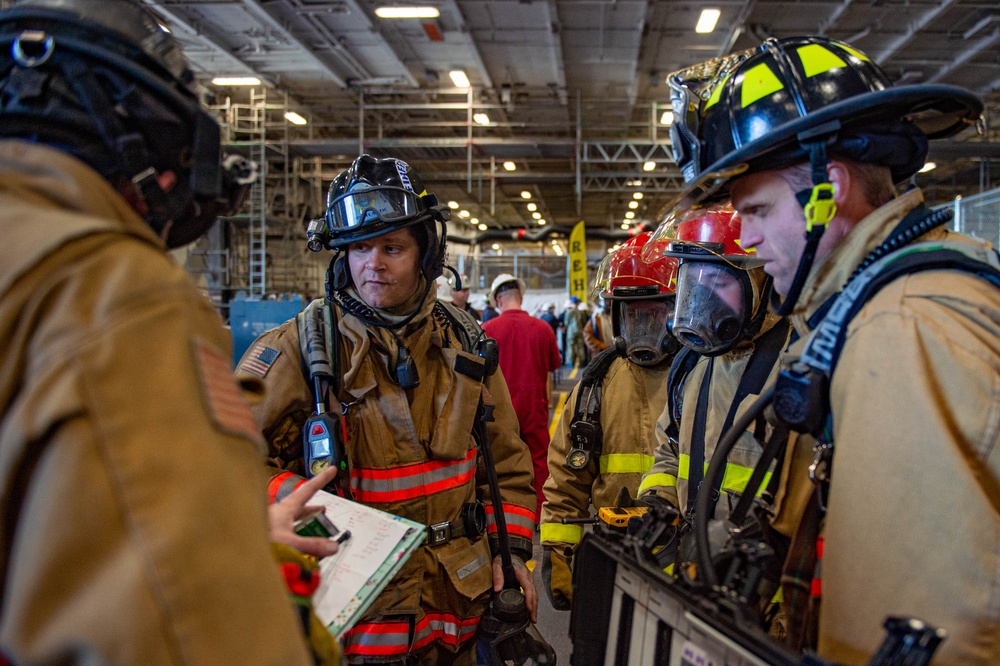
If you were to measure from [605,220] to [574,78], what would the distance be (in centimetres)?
1884

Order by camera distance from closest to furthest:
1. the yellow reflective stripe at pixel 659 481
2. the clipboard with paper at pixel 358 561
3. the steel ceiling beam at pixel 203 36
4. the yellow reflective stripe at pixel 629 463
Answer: the clipboard with paper at pixel 358 561 → the yellow reflective stripe at pixel 659 481 → the yellow reflective stripe at pixel 629 463 → the steel ceiling beam at pixel 203 36

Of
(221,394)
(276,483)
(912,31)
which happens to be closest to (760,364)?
(276,483)

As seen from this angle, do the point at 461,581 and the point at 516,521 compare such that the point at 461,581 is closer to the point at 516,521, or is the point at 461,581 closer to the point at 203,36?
the point at 516,521

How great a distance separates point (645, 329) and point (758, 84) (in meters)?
1.69

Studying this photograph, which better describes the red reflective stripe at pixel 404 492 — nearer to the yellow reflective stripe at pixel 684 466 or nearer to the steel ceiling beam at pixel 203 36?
the yellow reflective stripe at pixel 684 466

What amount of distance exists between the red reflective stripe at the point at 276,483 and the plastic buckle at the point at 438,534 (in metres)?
0.48

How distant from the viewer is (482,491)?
2.52 meters

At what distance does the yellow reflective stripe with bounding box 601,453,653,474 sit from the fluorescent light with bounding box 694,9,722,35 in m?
9.38

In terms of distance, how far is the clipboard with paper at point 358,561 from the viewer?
1.31 m

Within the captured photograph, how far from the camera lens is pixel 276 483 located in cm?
192

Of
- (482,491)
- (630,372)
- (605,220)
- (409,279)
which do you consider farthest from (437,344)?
(605,220)

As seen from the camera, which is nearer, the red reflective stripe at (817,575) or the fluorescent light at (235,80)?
the red reflective stripe at (817,575)

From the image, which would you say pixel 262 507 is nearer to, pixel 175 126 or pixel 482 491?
pixel 175 126

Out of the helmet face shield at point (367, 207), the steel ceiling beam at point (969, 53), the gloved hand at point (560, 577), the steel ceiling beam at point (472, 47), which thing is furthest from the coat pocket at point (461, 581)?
the steel ceiling beam at point (969, 53)
